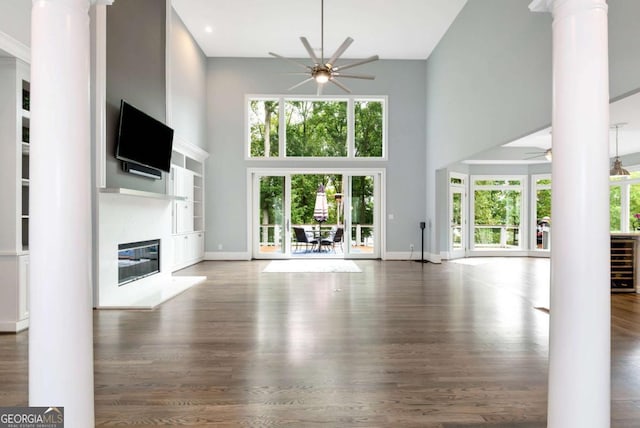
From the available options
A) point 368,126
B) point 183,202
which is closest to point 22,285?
point 183,202

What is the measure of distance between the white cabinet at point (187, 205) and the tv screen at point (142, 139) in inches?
52.0

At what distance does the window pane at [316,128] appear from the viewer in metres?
9.85

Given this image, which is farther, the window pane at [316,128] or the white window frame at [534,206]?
the white window frame at [534,206]

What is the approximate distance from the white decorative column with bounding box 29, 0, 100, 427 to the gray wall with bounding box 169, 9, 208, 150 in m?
5.75

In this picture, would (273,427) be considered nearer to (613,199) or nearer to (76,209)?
(76,209)

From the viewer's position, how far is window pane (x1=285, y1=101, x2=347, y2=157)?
9.85 m

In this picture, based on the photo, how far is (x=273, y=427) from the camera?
80.4 inches

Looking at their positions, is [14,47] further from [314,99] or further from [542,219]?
[542,219]

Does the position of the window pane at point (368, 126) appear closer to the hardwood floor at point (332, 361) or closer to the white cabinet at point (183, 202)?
the white cabinet at point (183, 202)

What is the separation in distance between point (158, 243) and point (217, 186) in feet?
11.8

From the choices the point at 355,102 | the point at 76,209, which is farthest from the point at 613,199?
the point at 76,209

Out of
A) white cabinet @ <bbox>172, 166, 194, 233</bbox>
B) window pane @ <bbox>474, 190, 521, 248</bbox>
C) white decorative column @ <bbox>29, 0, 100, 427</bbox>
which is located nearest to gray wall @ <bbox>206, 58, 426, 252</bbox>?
white cabinet @ <bbox>172, 166, 194, 233</bbox>

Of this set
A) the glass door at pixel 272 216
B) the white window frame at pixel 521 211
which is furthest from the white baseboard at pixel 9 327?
the white window frame at pixel 521 211

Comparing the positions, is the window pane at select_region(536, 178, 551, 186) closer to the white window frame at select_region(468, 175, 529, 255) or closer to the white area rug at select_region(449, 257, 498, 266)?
the white window frame at select_region(468, 175, 529, 255)
